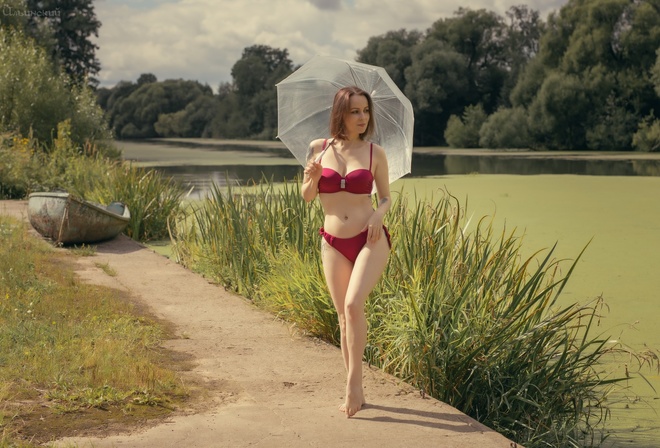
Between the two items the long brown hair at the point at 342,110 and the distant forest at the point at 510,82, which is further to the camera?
the distant forest at the point at 510,82

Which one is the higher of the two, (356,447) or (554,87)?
(554,87)

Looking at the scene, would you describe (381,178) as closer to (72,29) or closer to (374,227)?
(374,227)

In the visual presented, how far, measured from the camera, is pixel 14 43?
1986cm

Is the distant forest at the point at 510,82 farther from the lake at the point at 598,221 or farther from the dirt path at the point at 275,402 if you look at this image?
the dirt path at the point at 275,402

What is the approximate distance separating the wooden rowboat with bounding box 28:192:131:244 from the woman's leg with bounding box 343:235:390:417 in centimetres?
644

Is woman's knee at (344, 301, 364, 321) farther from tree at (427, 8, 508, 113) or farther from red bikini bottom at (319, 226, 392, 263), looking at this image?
tree at (427, 8, 508, 113)

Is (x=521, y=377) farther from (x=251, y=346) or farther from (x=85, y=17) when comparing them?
(x=85, y=17)

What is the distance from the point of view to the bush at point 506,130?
1607 inches

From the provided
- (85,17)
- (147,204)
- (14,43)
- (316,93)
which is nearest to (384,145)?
(316,93)

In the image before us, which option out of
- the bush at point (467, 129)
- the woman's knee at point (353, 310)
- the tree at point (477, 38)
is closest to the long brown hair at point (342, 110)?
the woman's knee at point (353, 310)

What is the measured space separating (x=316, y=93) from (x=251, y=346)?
1604 millimetres

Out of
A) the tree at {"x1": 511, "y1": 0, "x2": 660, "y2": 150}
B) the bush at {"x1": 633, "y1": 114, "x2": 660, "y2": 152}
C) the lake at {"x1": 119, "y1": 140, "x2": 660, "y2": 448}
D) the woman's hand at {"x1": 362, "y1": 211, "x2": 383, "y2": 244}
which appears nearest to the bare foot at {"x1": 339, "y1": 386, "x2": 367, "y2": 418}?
the woman's hand at {"x1": 362, "y1": 211, "x2": 383, "y2": 244}

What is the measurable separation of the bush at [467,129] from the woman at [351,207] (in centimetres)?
4284

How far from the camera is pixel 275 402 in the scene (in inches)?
169
